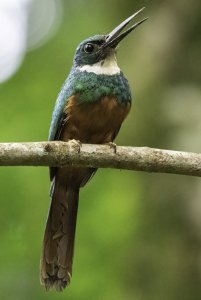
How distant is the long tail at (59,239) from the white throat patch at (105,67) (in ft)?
2.17

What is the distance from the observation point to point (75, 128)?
11.4 ft

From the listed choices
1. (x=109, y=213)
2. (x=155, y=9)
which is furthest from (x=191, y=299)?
(x=155, y=9)

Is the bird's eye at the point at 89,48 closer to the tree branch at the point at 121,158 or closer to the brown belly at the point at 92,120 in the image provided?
the brown belly at the point at 92,120

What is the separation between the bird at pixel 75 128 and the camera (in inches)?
136

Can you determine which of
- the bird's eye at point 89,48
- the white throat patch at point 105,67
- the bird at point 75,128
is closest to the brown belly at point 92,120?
the bird at point 75,128

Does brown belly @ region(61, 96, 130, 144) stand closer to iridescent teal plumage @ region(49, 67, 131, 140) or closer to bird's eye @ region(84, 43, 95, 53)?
iridescent teal plumage @ region(49, 67, 131, 140)

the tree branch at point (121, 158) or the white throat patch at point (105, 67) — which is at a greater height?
the white throat patch at point (105, 67)

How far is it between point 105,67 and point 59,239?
3.29 feet

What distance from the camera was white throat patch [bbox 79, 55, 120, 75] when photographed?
12.3 ft

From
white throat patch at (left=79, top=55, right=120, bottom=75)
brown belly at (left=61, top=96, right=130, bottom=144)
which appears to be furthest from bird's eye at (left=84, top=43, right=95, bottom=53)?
brown belly at (left=61, top=96, right=130, bottom=144)

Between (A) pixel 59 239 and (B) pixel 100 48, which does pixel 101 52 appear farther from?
(A) pixel 59 239

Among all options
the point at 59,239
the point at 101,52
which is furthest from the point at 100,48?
the point at 59,239

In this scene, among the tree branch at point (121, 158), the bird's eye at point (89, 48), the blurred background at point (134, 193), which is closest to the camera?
the tree branch at point (121, 158)

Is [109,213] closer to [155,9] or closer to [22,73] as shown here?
[22,73]
